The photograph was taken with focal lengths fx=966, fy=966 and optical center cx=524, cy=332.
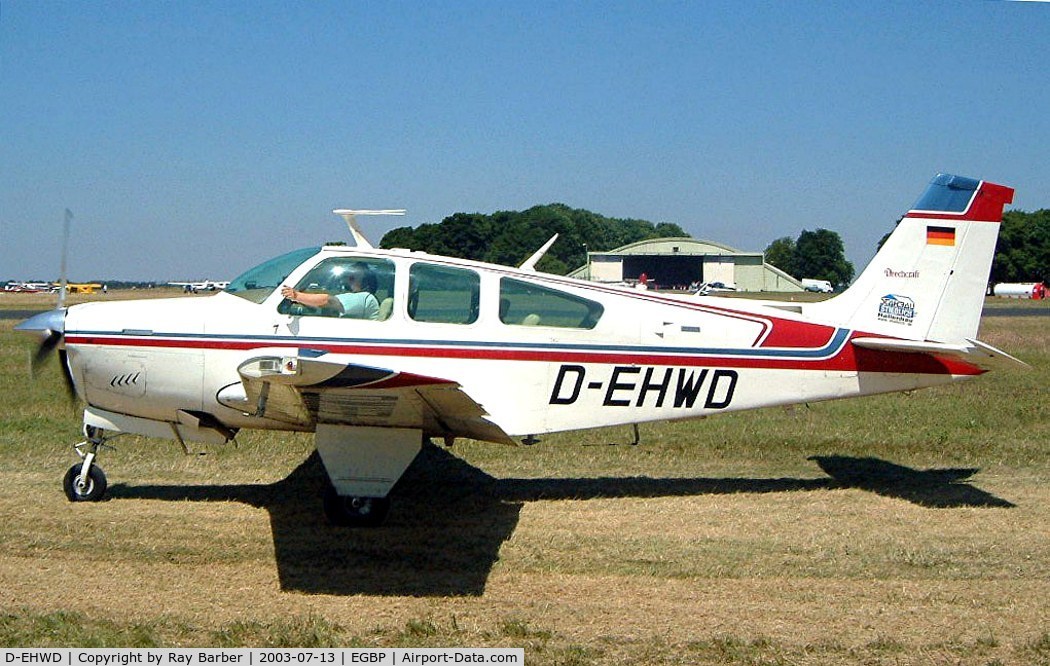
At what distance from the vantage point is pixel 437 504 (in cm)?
773

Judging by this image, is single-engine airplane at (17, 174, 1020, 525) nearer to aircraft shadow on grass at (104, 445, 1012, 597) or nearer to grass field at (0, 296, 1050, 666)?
aircraft shadow on grass at (104, 445, 1012, 597)

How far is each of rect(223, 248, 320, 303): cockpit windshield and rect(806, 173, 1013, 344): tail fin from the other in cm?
415

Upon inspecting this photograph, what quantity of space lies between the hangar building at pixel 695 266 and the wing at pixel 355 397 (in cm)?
4262

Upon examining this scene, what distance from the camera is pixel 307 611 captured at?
210 inches

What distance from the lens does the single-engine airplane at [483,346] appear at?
6906 mm

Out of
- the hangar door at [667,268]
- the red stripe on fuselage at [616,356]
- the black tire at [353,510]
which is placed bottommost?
the hangar door at [667,268]

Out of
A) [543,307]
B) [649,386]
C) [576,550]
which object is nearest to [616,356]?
[649,386]

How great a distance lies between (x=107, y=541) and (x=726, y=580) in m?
4.07

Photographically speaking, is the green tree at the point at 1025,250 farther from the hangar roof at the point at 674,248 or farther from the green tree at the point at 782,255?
the hangar roof at the point at 674,248

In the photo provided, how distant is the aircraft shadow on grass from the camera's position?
19.7 ft

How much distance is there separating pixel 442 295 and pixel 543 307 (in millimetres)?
773
